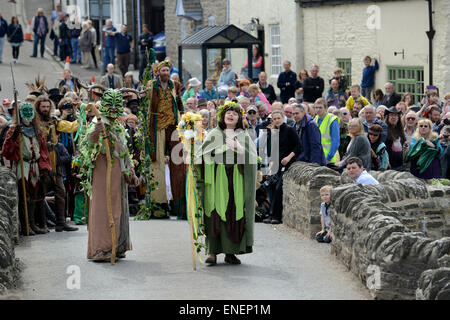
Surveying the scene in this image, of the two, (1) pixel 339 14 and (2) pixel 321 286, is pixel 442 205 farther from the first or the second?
(1) pixel 339 14

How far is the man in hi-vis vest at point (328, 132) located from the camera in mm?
17031

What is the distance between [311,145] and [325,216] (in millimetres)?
2362

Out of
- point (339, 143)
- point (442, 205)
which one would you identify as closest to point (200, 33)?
point (339, 143)

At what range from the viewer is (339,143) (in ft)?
56.5

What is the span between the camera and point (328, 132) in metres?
17.2

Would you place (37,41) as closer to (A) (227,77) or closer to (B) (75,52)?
(B) (75,52)

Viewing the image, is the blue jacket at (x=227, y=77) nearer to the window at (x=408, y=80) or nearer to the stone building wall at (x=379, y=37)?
the stone building wall at (x=379, y=37)

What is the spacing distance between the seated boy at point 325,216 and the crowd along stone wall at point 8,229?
163 inches

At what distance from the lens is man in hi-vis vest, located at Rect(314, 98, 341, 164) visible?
17.0 m

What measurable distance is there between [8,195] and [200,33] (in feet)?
53.6

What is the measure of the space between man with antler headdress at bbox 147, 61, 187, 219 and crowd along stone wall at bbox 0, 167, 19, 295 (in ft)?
8.42

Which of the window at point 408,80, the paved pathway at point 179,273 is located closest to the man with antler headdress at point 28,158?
the paved pathway at point 179,273

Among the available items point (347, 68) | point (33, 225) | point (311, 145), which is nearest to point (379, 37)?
point (347, 68)

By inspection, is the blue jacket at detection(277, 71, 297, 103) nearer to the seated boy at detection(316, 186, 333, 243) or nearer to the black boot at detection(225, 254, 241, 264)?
the seated boy at detection(316, 186, 333, 243)
